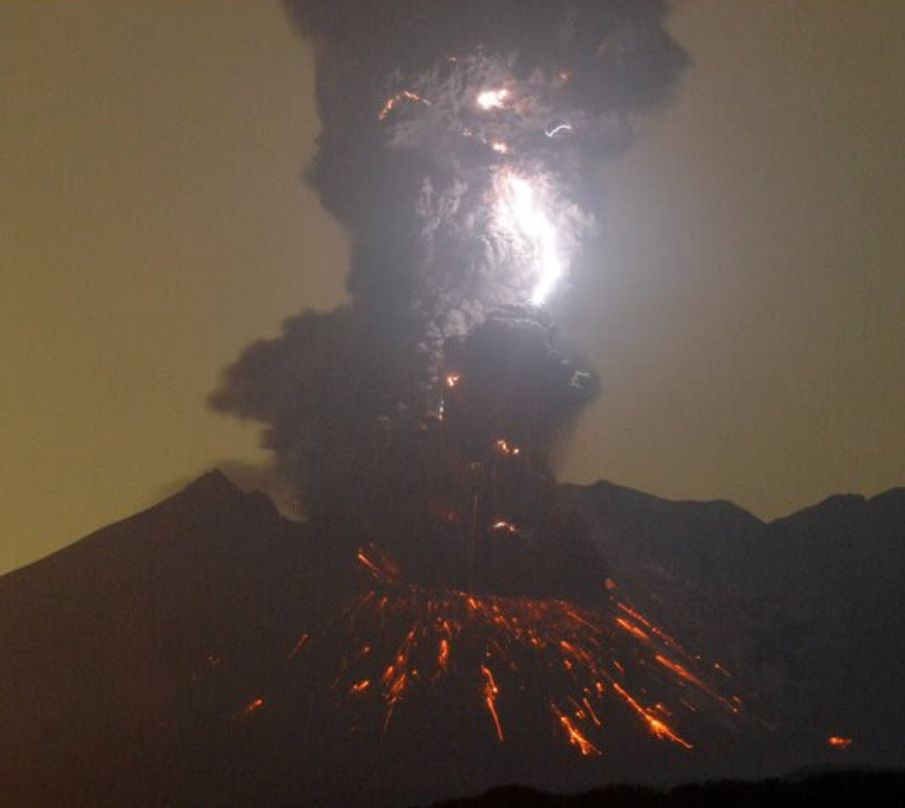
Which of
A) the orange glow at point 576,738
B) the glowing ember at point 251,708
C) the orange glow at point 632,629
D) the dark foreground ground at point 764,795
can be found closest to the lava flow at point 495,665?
the orange glow at point 576,738

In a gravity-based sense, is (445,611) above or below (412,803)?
above

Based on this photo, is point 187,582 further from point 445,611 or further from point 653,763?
point 653,763

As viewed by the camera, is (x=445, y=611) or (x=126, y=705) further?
(x=126, y=705)

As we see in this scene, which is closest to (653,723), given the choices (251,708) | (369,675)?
(369,675)

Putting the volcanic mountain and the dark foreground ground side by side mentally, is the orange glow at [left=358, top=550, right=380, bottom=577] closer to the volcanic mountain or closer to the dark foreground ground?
the volcanic mountain

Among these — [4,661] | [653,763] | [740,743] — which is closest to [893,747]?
[740,743]
